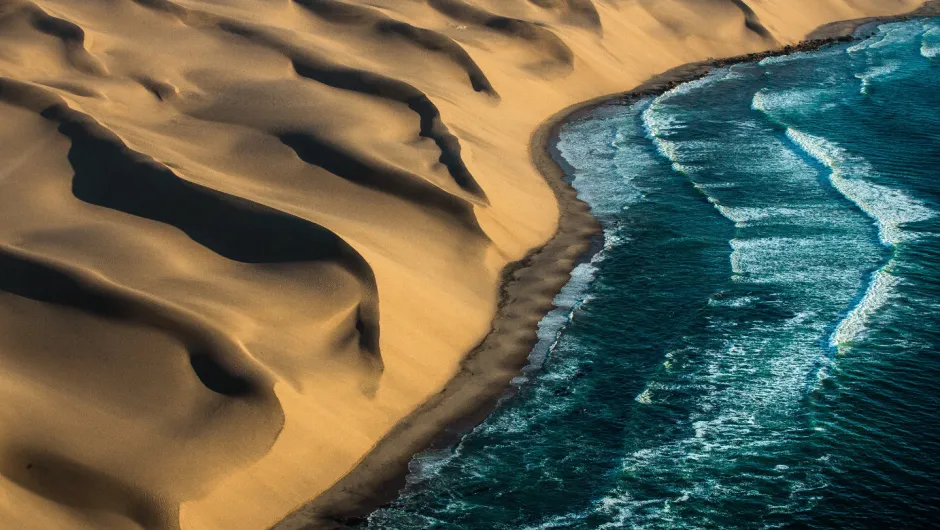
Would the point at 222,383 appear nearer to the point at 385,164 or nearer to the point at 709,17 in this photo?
the point at 385,164

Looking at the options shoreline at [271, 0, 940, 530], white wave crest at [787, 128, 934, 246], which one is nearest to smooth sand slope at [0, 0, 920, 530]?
shoreline at [271, 0, 940, 530]

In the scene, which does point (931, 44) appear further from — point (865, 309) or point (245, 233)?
point (245, 233)

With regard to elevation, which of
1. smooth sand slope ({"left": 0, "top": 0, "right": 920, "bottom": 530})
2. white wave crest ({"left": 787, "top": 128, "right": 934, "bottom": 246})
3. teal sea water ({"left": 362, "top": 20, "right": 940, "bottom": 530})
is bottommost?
smooth sand slope ({"left": 0, "top": 0, "right": 920, "bottom": 530})

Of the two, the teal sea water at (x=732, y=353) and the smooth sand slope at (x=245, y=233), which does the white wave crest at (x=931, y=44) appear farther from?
the smooth sand slope at (x=245, y=233)

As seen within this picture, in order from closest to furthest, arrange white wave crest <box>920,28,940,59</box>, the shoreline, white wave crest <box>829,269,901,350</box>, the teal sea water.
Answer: the teal sea water, the shoreline, white wave crest <box>829,269,901,350</box>, white wave crest <box>920,28,940,59</box>

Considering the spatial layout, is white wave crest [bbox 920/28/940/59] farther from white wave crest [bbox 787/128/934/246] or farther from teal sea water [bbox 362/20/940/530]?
white wave crest [bbox 787/128/934/246]

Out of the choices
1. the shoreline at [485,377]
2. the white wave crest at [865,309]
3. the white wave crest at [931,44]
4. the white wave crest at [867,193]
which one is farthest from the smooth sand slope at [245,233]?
the white wave crest at [931,44]

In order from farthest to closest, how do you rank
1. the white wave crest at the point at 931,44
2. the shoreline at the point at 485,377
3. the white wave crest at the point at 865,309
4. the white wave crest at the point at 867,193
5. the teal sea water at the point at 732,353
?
the white wave crest at the point at 931,44 < the white wave crest at the point at 867,193 < the white wave crest at the point at 865,309 < the shoreline at the point at 485,377 < the teal sea water at the point at 732,353
